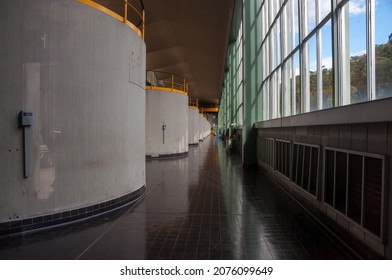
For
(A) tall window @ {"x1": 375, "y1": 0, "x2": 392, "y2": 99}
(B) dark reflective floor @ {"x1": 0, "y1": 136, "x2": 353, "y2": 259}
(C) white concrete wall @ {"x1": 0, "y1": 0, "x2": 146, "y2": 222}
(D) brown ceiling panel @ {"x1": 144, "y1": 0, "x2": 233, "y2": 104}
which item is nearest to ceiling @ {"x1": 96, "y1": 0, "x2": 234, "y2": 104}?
(D) brown ceiling panel @ {"x1": 144, "y1": 0, "x2": 233, "y2": 104}

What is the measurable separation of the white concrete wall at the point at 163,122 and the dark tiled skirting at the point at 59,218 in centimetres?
1011

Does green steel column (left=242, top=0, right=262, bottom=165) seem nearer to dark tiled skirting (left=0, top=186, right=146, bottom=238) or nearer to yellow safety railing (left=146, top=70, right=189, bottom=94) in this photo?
yellow safety railing (left=146, top=70, right=189, bottom=94)

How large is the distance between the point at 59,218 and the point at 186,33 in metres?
21.4

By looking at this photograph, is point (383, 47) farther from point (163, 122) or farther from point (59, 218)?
point (163, 122)

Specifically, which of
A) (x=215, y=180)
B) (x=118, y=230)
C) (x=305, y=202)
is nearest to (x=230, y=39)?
(x=215, y=180)

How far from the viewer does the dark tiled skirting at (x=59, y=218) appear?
459 centimetres

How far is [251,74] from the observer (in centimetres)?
1379

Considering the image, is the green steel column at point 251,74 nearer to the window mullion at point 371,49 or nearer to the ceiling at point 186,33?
the ceiling at point 186,33

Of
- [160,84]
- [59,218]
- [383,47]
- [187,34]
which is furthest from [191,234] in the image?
[160,84]

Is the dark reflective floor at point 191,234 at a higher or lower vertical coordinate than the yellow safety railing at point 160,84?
lower

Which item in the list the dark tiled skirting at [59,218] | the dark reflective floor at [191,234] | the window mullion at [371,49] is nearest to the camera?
the dark reflective floor at [191,234]

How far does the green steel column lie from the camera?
13750mm

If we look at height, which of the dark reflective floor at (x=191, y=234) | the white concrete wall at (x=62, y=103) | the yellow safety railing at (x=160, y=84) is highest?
the yellow safety railing at (x=160, y=84)

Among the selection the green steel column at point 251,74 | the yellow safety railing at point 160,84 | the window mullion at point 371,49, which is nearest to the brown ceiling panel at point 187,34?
the yellow safety railing at point 160,84
